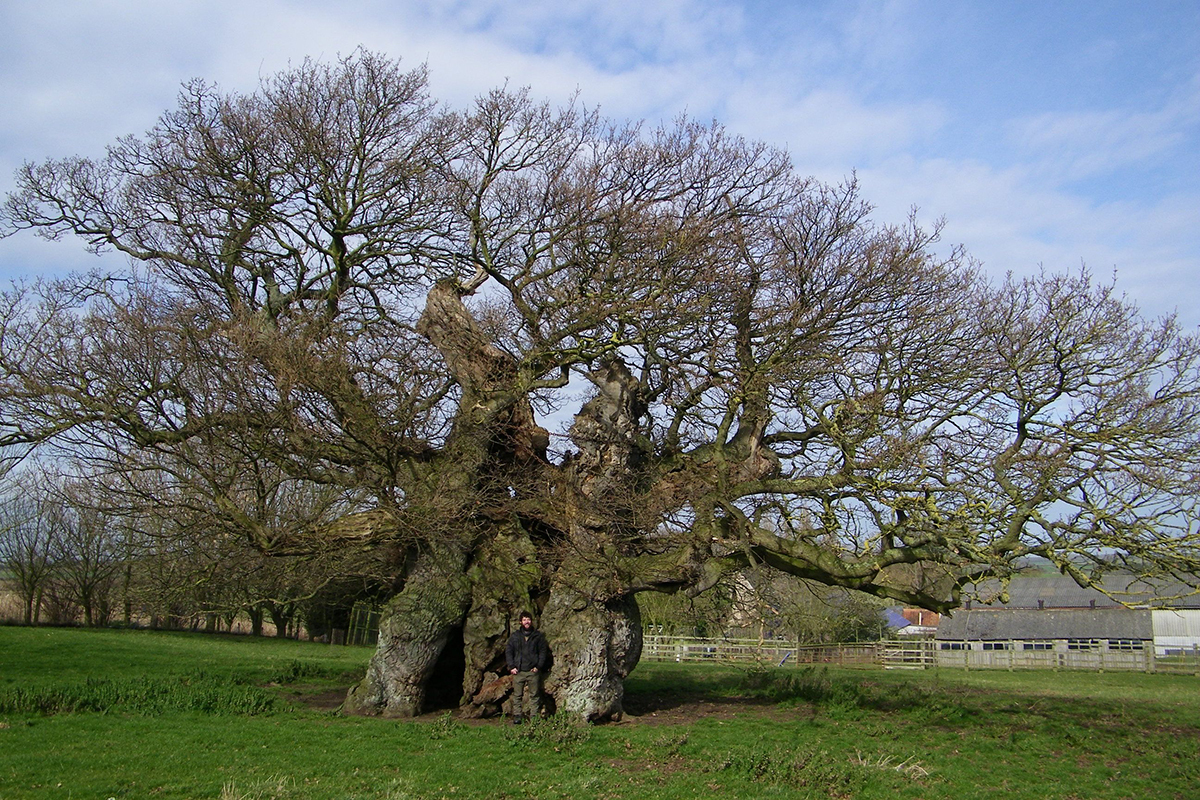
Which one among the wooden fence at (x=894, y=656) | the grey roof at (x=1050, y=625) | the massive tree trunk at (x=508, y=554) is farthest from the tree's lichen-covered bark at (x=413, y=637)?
the grey roof at (x=1050, y=625)

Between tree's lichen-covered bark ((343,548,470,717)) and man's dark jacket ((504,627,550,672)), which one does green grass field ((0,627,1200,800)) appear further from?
man's dark jacket ((504,627,550,672))

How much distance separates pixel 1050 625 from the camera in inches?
2137

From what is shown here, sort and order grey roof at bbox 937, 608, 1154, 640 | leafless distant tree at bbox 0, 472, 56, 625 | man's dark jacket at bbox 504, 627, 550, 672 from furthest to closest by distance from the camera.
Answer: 1. grey roof at bbox 937, 608, 1154, 640
2. leafless distant tree at bbox 0, 472, 56, 625
3. man's dark jacket at bbox 504, 627, 550, 672

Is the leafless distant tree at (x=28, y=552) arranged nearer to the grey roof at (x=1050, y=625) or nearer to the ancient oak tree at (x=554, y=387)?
the ancient oak tree at (x=554, y=387)

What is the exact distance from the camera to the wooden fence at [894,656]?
1387 inches

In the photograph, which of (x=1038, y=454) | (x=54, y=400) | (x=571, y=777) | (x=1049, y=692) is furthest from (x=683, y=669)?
(x=54, y=400)

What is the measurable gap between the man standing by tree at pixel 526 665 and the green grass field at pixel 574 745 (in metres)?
0.60

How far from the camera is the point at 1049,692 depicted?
75.0 ft

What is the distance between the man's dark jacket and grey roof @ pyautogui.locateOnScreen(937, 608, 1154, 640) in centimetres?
4400

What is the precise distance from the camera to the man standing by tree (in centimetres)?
1341

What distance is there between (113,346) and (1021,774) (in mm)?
13908

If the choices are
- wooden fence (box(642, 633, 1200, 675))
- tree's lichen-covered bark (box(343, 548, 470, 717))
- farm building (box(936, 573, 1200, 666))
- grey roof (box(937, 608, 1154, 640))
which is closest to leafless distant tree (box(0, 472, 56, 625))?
wooden fence (box(642, 633, 1200, 675))

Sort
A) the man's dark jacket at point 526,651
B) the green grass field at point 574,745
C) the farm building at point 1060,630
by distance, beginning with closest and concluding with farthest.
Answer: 1. the green grass field at point 574,745
2. the man's dark jacket at point 526,651
3. the farm building at point 1060,630

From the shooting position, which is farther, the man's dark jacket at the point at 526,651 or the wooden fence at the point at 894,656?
the wooden fence at the point at 894,656
